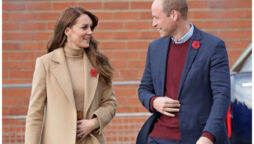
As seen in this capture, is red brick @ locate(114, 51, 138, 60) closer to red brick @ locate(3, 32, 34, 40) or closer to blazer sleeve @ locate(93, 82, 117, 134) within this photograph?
red brick @ locate(3, 32, 34, 40)

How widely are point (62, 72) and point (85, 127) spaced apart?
434mm

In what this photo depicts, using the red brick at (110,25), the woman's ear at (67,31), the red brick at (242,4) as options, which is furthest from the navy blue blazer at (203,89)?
the red brick at (242,4)

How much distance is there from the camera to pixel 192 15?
8.76 metres

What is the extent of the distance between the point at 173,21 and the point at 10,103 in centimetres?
483

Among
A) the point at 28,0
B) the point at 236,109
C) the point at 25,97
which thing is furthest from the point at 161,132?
the point at 28,0

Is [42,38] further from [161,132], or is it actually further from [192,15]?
[161,132]

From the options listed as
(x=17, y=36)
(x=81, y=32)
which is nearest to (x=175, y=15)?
(x=81, y=32)

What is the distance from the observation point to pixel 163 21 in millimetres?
4172

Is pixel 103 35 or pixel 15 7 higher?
pixel 15 7

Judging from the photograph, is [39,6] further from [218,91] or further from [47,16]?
[218,91]

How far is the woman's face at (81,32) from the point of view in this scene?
4629 millimetres

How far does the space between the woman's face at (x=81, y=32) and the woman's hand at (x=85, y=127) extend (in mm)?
554

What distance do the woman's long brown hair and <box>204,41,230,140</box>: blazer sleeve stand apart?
3.33 ft

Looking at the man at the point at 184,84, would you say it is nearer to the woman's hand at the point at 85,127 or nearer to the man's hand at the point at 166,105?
the man's hand at the point at 166,105
